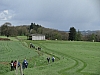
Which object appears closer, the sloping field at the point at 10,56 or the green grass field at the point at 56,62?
the green grass field at the point at 56,62

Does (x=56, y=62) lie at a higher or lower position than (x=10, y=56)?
lower

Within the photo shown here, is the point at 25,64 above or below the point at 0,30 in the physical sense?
below

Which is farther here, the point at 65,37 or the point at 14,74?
the point at 65,37

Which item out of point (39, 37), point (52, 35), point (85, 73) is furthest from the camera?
point (52, 35)

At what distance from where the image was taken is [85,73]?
32969 millimetres

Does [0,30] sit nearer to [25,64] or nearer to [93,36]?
[93,36]

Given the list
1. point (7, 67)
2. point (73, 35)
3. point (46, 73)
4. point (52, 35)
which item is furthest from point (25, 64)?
point (52, 35)

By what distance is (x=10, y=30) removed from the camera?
160m

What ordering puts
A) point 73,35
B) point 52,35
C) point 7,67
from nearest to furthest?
point 7,67, point 73,35, point 52,35

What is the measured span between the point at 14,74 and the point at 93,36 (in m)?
134

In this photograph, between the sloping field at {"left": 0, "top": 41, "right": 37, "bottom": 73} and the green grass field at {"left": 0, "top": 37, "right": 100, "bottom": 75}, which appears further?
the sloping field at {"left": 0, "top": 41, "right": 37, "bottom": 73}

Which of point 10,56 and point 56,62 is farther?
point 10,56

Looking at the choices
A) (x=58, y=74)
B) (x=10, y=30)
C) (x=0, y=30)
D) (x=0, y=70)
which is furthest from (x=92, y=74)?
(x=0, y=30)

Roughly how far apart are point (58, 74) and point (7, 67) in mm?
9816
